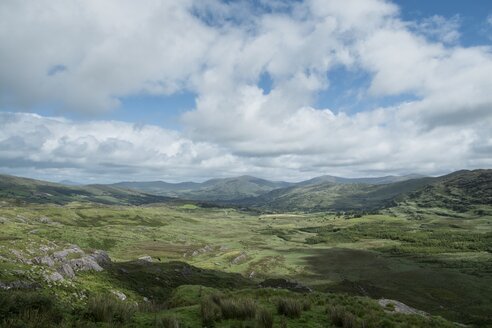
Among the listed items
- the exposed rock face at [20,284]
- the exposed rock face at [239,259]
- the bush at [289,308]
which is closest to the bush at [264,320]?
the bush at [289,308]

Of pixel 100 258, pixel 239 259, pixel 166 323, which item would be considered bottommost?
pixel 239 259

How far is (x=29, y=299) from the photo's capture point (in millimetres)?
15258

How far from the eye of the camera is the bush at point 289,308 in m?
19.8

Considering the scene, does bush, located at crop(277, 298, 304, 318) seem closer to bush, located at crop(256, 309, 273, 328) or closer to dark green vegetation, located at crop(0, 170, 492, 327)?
dark green vegetation, located at crop(0, 170, 492, 327)

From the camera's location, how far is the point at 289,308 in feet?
65.7

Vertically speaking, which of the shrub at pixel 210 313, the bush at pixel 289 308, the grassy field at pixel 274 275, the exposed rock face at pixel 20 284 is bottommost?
the grassy field at pixel 274 275

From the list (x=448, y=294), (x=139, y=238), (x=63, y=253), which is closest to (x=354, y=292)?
(x=448, y=294)

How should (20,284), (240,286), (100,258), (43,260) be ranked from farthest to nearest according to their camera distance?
(240,286) < (100,258) < (43,260) < (20,284)

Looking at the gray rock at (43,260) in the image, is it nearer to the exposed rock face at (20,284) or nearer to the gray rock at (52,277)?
the gray rock at (52,277)

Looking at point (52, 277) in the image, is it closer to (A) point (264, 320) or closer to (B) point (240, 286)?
(A) point (264, 320)

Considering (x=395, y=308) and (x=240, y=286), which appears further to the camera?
(x=240, y=286)

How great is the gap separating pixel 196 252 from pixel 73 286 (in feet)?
424

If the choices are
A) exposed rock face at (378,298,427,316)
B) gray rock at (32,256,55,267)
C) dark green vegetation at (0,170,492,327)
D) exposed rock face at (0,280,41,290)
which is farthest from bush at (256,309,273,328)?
gray rock at (32,256,55,267)

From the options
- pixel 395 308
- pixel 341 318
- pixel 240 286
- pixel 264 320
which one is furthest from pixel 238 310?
pixel 240 286
